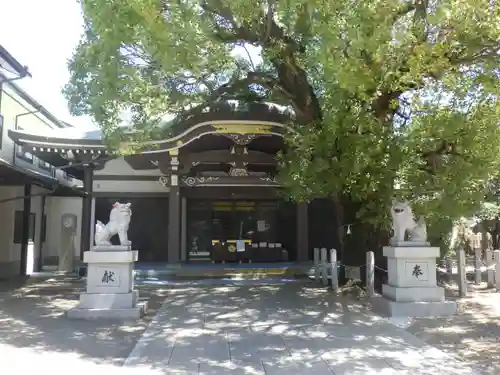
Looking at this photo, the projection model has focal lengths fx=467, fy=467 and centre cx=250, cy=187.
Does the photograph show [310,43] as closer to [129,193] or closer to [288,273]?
[288,273]

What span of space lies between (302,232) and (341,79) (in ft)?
32.3

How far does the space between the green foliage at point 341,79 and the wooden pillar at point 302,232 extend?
428 centimetres

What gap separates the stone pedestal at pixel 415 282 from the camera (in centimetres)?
891

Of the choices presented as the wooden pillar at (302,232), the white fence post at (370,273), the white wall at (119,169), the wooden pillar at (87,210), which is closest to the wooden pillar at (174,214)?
the white wall at (119,169)

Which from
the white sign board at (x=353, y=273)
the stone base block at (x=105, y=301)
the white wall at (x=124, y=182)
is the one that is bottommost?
the stone base block at (x=105, y=301)

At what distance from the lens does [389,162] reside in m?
9.20

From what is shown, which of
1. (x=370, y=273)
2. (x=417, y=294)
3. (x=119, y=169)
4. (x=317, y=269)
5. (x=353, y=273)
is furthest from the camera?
(x=119, y=169)

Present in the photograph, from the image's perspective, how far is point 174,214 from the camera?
48.4 ft

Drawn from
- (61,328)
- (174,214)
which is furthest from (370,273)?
(174,214)

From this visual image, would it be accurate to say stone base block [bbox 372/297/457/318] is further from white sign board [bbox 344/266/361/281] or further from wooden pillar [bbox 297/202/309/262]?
wooden pillar [bbox 297/202/309/262]

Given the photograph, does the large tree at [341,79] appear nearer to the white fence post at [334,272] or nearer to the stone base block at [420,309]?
the white fence post at [334,272]

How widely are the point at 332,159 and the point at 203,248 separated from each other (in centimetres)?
902

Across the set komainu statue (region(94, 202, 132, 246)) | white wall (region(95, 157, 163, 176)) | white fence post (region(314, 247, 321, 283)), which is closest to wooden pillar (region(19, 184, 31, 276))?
white wall (region(95, 157, 163, 176))

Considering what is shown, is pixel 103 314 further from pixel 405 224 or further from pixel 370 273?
pixel 405 224
